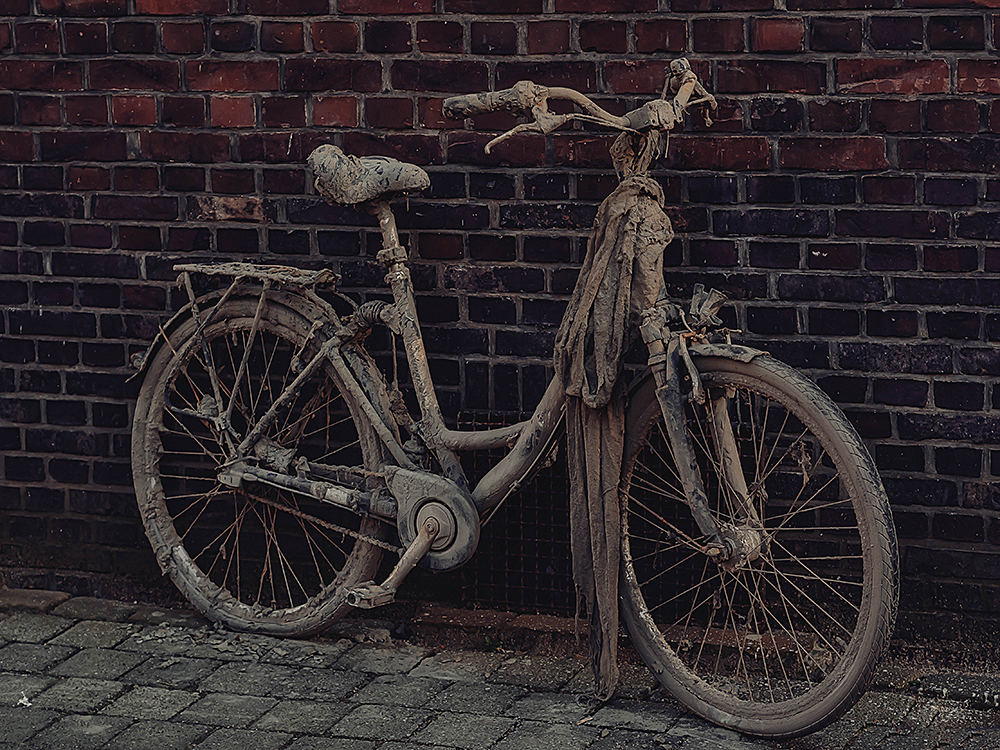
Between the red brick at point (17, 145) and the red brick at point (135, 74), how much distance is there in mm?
322

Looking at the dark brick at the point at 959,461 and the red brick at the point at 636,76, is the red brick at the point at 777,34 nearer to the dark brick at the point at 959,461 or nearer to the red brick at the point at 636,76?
the red brick at the point at 636,76

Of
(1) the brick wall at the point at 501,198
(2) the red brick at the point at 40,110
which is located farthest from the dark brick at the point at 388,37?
(2) the red brick at the point at 40,110

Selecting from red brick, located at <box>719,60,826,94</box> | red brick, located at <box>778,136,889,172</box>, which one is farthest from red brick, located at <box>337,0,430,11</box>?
red brick, located at <box>778,136,889,172</box>

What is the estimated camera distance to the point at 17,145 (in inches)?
202

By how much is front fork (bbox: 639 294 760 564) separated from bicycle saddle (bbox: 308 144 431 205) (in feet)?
2.99

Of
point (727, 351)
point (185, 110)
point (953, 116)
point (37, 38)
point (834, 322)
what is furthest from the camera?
point (37, 38)

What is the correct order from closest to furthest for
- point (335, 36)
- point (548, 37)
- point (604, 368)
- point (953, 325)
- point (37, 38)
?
point (604, 368) < point (953, 325) < point (548, 37) < point (335, 36) < point (37, 38)

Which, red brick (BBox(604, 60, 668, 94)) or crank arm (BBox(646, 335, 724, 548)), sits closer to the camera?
crank arm (BBox(646, 335, 724, 548))

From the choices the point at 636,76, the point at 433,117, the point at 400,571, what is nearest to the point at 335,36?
the point at 433,117

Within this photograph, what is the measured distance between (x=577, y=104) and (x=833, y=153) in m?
0.87

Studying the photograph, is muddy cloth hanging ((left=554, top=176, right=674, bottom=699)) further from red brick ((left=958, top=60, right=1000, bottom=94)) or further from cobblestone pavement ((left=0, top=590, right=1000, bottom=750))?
red brick ((left=958, top=60, right=1000, bottom=94))

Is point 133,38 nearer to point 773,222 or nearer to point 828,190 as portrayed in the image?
point 773,222

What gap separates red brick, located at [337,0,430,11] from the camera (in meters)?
A: 4.65

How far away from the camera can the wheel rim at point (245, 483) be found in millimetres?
4887
